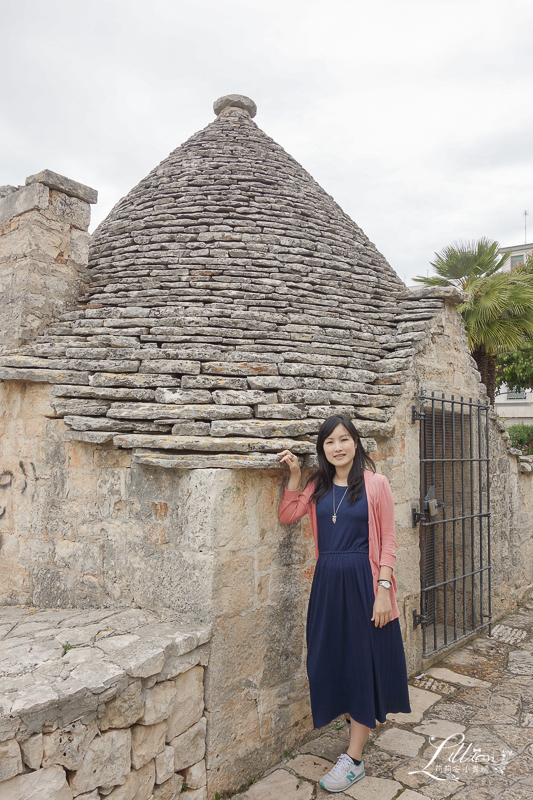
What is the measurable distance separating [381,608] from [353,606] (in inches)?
6.4

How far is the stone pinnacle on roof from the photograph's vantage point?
6.30 metres

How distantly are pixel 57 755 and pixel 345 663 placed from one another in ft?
4.74

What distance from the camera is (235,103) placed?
6359 mm

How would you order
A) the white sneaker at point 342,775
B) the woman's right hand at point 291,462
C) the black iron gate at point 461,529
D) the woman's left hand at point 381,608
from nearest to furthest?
the woman's left hand at point 381,608 → the white sneaker at point 342,775 → the woman's right hand at point 291,462 → the black iron gate at point 461,529

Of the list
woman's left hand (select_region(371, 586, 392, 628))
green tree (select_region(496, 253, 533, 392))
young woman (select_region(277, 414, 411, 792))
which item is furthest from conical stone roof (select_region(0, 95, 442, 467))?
green tree (select_region(496, 253, 533, 392))

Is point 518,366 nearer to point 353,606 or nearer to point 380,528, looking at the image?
point 380,528

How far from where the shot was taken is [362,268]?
5547 mm

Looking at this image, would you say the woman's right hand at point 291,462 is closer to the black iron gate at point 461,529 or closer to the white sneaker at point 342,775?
the white sneaker at point 342,775

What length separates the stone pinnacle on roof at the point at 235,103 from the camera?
6.30 m

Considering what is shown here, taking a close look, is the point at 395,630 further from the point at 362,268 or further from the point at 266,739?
the point at 362,268

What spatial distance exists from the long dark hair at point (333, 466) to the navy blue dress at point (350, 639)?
0.05m

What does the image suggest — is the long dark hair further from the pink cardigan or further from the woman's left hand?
the woman's left hand

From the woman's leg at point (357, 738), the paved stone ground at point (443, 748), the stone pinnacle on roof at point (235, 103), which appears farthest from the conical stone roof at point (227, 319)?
the paved stone ground at point (443, 748)

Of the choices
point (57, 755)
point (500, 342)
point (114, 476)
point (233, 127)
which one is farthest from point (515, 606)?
point (233, 127)
